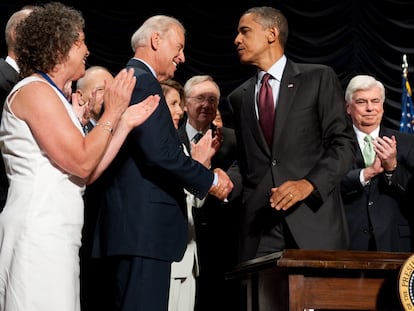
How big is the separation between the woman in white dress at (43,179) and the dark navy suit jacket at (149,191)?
39 cm

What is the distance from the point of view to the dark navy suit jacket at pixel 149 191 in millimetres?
3152

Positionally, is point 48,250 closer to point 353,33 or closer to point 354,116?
point 354,116

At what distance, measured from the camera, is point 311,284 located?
2.60m

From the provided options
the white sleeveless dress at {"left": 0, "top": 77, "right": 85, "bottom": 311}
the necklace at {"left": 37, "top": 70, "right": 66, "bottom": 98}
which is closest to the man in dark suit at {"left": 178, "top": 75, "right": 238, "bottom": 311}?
the necklace at {"left": 37, "top": 70, "right": 66, "bottom": 98}

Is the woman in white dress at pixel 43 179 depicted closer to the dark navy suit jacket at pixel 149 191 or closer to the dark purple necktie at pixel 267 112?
the dark navy suit jacket at pixel 149 191

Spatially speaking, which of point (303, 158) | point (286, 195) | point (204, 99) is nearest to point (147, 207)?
point (286, 195)

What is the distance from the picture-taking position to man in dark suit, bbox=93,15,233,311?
3.13 meters

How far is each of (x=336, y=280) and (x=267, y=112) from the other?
133cm

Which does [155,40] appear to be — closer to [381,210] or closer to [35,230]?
[35,230]

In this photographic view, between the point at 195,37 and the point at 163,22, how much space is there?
325cm

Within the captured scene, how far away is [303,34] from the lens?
6.91 meters

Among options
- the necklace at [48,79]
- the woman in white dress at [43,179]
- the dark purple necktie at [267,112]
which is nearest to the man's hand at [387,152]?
the dark purple necktie at [267,112]

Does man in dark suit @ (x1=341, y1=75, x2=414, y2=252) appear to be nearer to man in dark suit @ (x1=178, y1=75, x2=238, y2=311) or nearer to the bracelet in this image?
man in dark suit @ (x1=178, y1=75, x2=238, y2=311)

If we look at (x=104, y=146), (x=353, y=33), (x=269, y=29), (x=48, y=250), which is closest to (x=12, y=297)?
(x=48, y=250)
